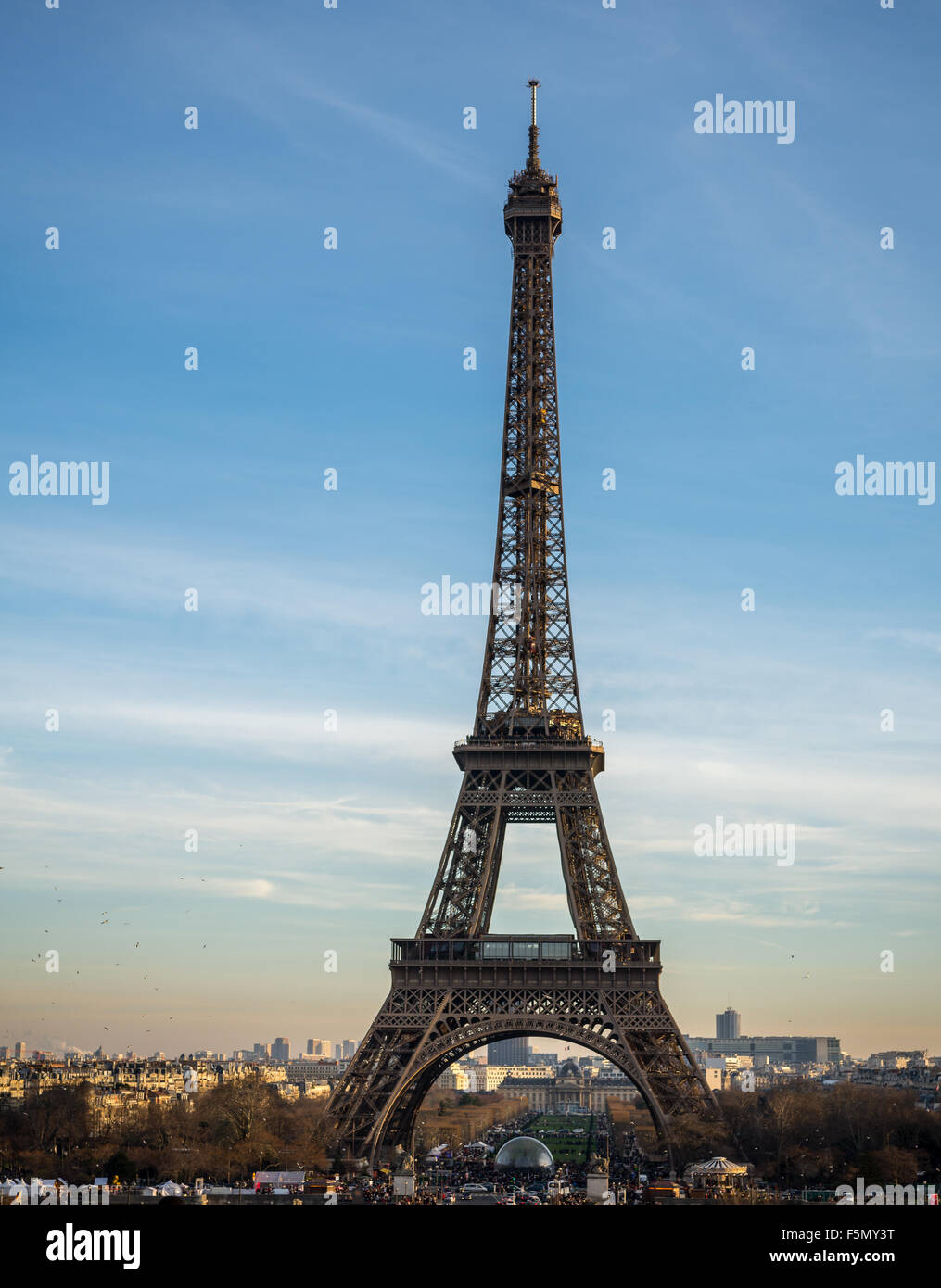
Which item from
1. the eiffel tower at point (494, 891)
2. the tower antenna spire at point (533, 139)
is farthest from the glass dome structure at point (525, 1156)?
the tower antenna spire at point (533, 139)

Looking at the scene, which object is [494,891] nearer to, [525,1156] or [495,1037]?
[495,1037]

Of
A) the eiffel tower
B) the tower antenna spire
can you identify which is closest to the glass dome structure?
the eiffel tower

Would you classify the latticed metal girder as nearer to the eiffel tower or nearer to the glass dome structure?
the eiffel tower

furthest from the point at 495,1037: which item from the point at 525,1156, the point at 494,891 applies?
the point at 525,1156

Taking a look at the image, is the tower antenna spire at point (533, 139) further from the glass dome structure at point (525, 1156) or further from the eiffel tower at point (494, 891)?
the glass dome structure at point (525, 1156)
